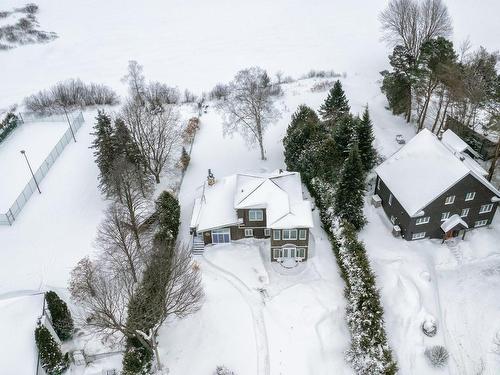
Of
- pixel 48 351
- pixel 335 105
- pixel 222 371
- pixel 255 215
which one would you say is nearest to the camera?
pixel 48 351

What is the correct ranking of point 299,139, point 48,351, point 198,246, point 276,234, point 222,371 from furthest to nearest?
point 299,139, point 198,246, point 276,234, point 222,371, point 48,351

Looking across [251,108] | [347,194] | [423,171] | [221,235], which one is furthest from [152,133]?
[423,171]

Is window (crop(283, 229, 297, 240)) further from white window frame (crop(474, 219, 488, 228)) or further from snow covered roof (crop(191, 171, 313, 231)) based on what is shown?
white window frame (crop(474, 219, 488, 228))

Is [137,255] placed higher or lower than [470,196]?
lower

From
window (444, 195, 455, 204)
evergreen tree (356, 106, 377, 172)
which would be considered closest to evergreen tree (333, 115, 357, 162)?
evergreen tree (356, 106, 377, 172)

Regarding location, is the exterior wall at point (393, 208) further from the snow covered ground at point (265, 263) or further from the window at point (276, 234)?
the window at point (276, 234)

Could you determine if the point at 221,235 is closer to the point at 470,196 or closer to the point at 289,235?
the point at 289,235

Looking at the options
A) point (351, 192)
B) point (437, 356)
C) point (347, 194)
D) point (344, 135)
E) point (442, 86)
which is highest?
point (442, 86)
